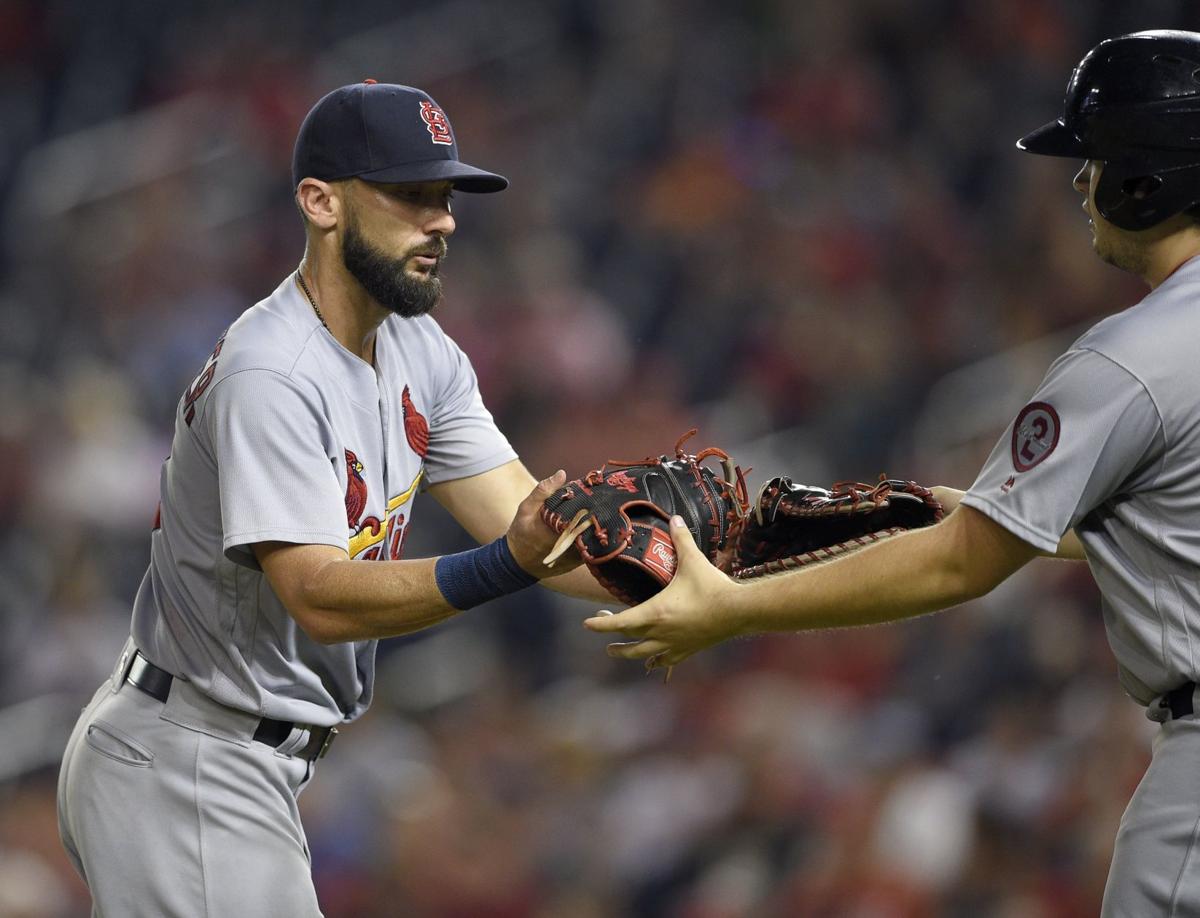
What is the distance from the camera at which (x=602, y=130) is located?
7.99 meters

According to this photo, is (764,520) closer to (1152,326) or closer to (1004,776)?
(1152,326)

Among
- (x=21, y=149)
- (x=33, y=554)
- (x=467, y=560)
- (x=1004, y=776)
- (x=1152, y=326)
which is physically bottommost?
(x=1004, y=776)

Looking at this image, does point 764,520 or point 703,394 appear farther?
point 703,394

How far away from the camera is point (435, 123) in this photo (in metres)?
3.10

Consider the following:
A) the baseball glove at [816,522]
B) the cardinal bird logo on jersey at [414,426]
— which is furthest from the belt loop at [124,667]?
the baseball glove at [816,522]

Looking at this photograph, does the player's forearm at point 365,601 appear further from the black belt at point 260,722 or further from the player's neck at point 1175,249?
the player's neck at point 1175,249

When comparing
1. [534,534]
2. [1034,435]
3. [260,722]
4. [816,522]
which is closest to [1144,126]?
[1034,435]

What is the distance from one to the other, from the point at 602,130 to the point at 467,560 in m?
5.67

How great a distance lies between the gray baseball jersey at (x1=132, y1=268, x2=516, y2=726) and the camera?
8.95 ft

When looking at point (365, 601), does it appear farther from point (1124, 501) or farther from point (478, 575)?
point (1124, 501)

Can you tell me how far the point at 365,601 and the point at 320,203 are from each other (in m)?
0.90

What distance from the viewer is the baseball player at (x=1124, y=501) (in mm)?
2266

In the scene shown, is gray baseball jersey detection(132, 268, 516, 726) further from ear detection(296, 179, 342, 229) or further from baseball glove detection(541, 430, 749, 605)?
baseball glove detection(541, 430, 749, 605)

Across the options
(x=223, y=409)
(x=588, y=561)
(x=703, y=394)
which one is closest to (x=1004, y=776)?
(x=703, y=394)
